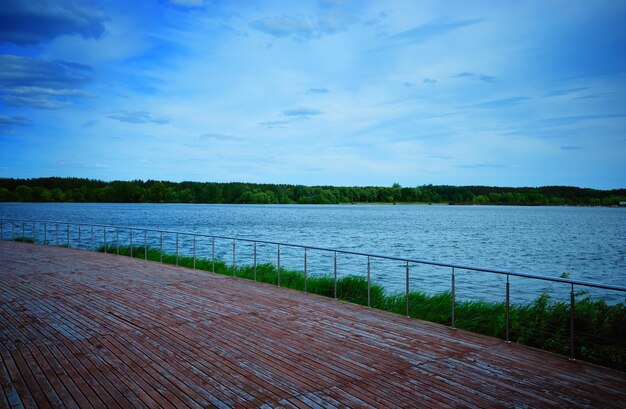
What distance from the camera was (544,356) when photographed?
4.60 m

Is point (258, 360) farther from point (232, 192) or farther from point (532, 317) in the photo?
point (232, 192)

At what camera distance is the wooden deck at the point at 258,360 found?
341cm

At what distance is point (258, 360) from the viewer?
4285 millimetres

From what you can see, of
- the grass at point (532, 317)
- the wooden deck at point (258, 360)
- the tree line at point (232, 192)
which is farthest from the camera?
Answer: the tree line at point (232, 192)

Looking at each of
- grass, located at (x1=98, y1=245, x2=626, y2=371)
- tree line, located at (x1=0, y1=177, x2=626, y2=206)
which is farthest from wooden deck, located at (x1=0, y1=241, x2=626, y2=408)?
tree line, located at (x1=0, y1=177, x2=626, y2=206)

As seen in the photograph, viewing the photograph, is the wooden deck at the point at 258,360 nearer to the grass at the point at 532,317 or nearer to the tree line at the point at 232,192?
the grass at the point at 532,317

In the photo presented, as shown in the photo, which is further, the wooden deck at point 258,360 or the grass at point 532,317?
the grass at point 532,317

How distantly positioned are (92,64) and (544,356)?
94.5 feet

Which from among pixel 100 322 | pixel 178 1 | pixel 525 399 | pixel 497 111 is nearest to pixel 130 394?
pixel 100 322

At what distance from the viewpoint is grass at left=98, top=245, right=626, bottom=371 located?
21.2 ft

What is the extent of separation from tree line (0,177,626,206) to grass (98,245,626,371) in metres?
112

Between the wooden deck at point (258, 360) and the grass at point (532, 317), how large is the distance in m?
1.40

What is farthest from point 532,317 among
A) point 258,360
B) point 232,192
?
point 232,192

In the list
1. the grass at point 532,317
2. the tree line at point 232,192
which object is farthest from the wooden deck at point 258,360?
the tree line at point 232,192
